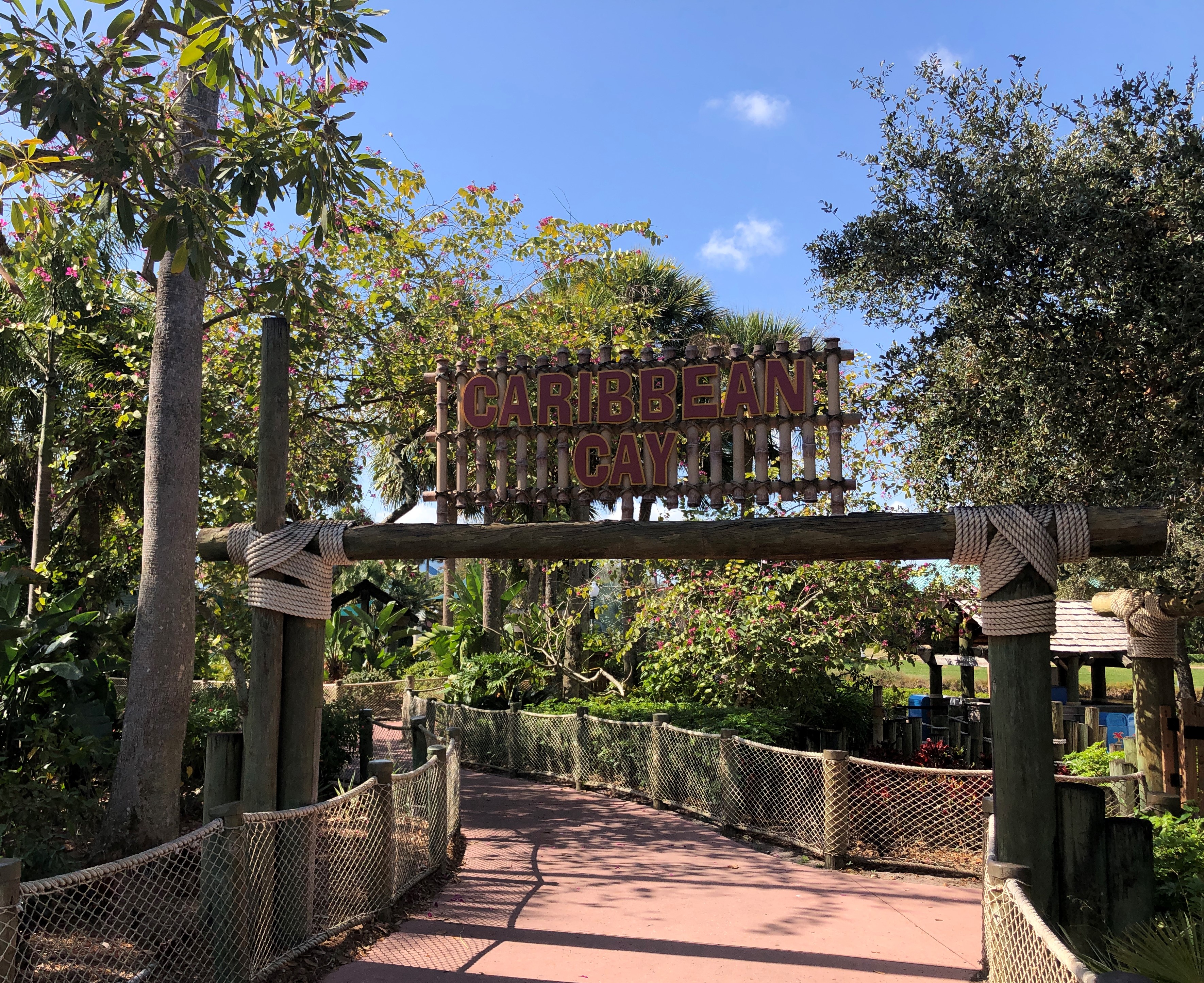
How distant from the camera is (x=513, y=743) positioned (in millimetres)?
13727

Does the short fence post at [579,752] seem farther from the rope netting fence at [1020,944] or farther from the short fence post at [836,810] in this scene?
the rope netting fence at [1020,944]

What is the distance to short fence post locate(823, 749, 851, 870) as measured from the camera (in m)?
8.14

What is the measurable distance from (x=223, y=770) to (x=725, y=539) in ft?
12.1

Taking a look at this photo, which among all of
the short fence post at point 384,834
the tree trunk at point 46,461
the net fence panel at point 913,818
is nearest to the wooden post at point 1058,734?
the net fence panel at point 913,818

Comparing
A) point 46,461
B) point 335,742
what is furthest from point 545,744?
point 46,461

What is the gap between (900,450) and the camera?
866 cm

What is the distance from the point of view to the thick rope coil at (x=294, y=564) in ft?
20.0

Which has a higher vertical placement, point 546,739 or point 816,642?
point 816,642

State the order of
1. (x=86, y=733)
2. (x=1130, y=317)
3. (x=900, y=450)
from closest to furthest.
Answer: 1. (x=1130, y=317)
2. (x=86, y=733)
3. (x=900, y=450)

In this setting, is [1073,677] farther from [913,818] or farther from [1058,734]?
[913,818]

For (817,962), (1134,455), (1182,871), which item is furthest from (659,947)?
(1134,455)

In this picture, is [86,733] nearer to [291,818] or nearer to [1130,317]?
[291,818]

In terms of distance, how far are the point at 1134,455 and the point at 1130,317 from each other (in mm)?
1011

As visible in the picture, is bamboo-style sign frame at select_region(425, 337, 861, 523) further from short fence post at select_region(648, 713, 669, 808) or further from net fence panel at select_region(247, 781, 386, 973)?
short fence post at select_region(648, 713, 669, 808)
